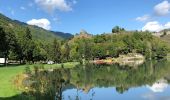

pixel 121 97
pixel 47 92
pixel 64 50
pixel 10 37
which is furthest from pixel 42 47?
pixel 47 92

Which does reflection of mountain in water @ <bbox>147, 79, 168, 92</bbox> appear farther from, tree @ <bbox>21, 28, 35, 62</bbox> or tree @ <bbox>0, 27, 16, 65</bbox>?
tree @ <bbox>21, 28, 35, 62</bbox>

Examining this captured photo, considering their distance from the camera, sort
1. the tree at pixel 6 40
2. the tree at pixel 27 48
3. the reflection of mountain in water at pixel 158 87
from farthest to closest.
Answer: the tree at pixel 27 48 < the tree at pixel 6 40 < the reflection of mountain in water at pixel 158 87

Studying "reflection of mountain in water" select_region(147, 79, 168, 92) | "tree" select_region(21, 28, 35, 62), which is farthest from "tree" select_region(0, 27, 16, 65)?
"reflection of mountain in water" select_region(147, 79, 168, 92)

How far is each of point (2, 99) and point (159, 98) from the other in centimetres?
2422

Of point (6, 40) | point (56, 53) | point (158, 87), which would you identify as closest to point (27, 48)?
point (6, 40)

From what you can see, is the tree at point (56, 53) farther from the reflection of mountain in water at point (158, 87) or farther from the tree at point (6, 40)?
the reflection of mountain in water at point (158, 87)

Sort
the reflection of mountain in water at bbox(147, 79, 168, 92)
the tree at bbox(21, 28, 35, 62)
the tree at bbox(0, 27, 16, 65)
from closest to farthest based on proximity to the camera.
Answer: the reflection of mountain in water at bbox(147, 79, 168, 92) < the tree at bbox(0, 27, 16, 65) < the tree at bbox(21, 28, 35, 62)

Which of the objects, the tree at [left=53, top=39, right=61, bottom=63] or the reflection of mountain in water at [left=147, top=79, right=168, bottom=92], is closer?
the reflection of mountain in water at [left=147, top=79, right=168, bottom=92]

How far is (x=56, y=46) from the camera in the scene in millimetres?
171500

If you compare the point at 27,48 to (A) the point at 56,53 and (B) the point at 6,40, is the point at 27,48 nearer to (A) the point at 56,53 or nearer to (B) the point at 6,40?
(B) the point at 6,40

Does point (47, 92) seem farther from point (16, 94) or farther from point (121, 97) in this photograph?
point (121, 97)

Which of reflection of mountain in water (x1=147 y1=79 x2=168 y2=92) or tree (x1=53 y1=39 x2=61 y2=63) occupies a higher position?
tree (x1=53 y1=39 x2=61 y2=63)

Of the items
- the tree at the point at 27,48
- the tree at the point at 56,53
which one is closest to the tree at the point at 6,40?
the tree at the point at 27,48

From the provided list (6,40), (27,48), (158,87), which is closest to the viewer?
(158,87)
